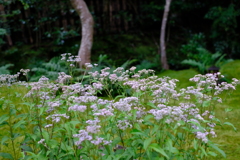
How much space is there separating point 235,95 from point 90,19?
3.87 m

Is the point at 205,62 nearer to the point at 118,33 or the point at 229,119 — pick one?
the point at 229,119

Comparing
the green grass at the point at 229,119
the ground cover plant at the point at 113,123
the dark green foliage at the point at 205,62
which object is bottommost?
the green grass at the point at 229,119

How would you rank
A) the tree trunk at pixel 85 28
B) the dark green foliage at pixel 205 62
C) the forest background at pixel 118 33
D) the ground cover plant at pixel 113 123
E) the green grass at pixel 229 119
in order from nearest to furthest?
the ground cover plant at pixel 113 123 < the green grass at pixel 229 119 < the tree trunk at pixel 85 28 < the dark green foliage at pixel 205 62 < the forest background at pixel 118 33

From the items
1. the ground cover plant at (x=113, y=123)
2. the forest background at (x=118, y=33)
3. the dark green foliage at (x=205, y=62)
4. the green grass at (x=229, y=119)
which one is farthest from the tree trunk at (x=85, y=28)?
the ground cover plant at (x=113, y=123)

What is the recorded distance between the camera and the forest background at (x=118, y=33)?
25.5 feet

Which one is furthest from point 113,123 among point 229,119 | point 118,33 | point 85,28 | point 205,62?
point 118,33

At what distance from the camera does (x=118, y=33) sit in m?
9.39

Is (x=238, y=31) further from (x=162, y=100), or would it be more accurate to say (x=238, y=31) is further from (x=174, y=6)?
(x=162, y=100)

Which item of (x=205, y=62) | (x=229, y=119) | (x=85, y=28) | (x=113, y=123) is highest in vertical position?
(x=85, y=28)

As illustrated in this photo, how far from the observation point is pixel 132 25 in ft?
31.9

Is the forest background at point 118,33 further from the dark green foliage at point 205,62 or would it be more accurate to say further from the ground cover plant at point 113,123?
the ground cover plant at point 113,123

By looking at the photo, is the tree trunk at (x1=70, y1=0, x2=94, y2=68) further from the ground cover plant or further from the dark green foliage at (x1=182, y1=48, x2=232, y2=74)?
the ground cover plant

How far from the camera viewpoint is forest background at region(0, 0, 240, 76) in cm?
776

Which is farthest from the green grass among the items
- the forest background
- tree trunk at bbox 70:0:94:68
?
tree trunk at bbox 70:0:94:68
